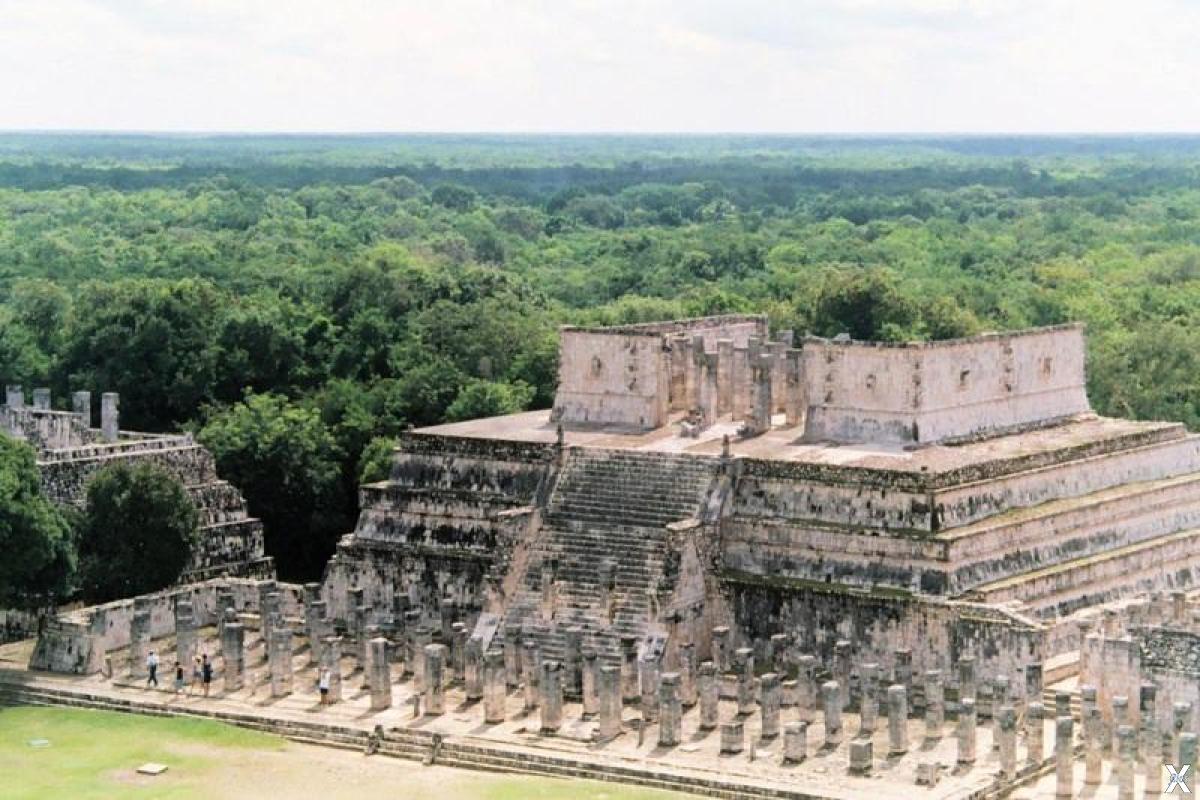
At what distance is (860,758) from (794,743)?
3.86 ft

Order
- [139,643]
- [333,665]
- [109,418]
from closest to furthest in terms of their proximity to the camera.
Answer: [333,665], [139,643], [109,418]

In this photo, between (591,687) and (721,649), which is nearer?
(591,687)

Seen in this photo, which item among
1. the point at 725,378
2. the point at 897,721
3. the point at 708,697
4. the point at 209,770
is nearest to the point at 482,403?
the point at 725,378

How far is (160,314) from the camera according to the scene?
235 feet

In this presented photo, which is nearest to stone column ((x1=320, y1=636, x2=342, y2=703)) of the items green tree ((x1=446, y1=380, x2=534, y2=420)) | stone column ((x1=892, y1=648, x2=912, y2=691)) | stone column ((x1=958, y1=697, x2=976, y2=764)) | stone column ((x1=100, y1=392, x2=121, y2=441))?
stone column ((x1=892, y1=648, x2=912, y2=691))

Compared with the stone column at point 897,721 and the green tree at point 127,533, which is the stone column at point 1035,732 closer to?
the stone column at point 897,721

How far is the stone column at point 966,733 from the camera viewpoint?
132 ft

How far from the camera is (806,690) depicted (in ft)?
141

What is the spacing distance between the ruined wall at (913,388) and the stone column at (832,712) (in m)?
8.42

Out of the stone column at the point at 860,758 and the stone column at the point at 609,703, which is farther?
the stone column at the point at 609,703

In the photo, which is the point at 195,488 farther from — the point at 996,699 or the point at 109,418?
the point at 996,699

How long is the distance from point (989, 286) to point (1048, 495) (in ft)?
205

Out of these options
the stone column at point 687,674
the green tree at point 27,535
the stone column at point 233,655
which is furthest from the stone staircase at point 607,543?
the green tree at point 27,535

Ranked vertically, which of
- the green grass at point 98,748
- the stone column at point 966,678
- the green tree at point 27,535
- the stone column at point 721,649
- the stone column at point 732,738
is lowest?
the green grass at point 98,748
